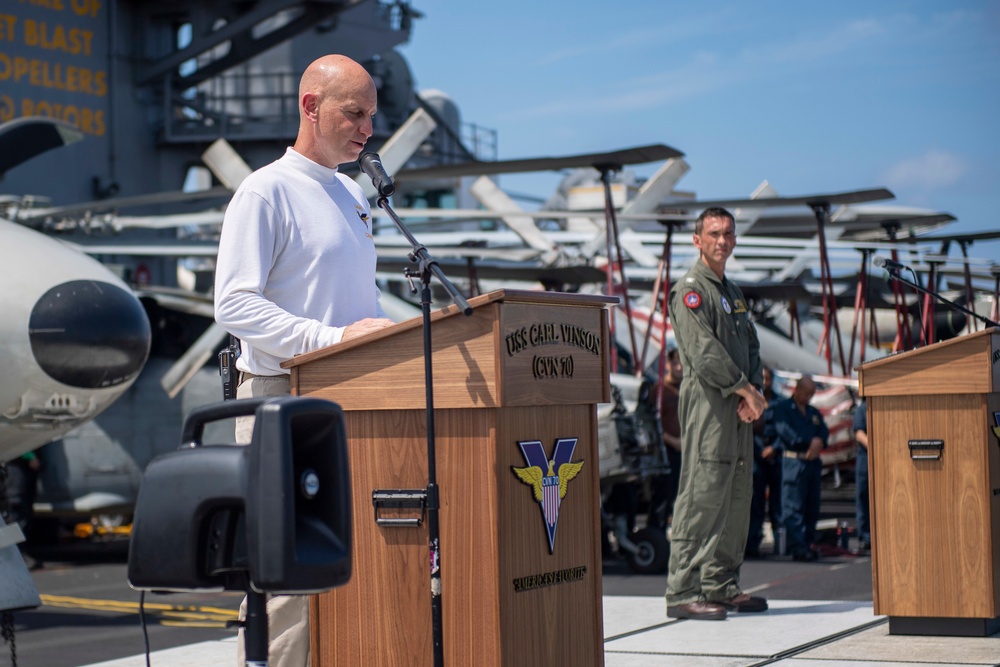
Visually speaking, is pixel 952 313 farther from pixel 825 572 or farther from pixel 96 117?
pixel 96 117

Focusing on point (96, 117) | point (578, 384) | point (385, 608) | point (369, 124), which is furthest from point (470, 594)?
point (96, 117)

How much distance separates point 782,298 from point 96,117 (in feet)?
35.3

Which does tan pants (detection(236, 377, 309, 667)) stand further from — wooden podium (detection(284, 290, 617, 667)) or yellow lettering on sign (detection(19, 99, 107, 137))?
yellow lettering on sign (detection(19, 99, 107, 137))

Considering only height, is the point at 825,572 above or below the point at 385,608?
below

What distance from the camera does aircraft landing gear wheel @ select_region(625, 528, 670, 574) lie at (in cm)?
898

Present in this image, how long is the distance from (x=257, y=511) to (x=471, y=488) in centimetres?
87

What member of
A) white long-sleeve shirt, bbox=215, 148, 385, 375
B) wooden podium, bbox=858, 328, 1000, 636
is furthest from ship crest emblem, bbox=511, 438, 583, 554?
wooden podium, bbox=858, 328, 1000, 636

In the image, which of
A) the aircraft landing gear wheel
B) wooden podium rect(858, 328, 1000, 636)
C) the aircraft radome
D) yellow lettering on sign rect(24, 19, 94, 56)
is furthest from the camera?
yellow lettering on sign rect(24, 19, 94, 56)

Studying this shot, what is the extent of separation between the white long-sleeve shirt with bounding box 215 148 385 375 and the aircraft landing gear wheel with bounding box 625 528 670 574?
5.93m

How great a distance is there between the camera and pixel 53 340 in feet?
23.2

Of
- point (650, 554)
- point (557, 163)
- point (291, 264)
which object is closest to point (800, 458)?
point (650, 554)

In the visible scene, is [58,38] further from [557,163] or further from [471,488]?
[471,488]

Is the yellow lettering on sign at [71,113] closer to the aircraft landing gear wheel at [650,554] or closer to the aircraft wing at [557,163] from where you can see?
the aircraft wing at [557,163]

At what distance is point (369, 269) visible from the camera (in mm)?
3441
